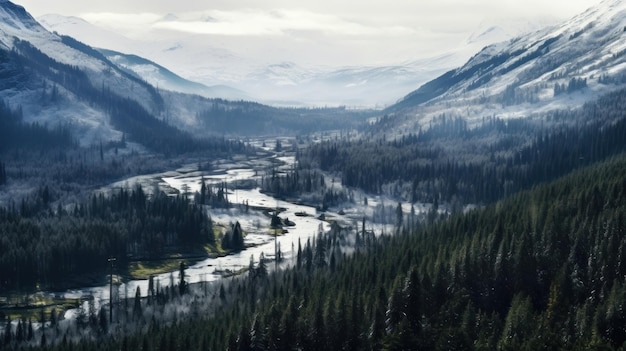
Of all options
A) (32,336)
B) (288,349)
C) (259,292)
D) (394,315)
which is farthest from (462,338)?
(32,336)

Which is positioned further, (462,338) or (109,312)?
(109,312)

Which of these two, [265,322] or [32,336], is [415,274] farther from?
[32,336]

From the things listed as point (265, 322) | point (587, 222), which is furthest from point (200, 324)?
point (587, 222)

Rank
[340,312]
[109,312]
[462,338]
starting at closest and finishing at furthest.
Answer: [462,338], [340,312], [109,312]

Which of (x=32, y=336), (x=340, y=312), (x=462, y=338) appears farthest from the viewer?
(x=32, y=336)

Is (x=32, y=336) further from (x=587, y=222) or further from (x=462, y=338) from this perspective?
(x=587, y=222)

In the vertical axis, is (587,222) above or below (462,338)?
above
